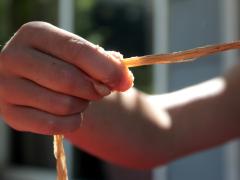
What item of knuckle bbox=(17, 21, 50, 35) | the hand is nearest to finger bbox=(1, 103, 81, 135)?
the hand

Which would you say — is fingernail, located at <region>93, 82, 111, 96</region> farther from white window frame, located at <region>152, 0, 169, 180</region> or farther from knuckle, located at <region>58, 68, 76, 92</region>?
white window frame, located at <region>152, 0, 169, 180</region>

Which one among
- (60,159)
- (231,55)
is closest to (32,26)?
(60,159)

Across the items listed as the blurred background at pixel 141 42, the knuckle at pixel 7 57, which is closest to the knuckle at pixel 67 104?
the knuckle at pixel 7 57

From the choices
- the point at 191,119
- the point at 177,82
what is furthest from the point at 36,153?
the point at 191,119

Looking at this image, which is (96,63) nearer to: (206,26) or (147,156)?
(147,156)

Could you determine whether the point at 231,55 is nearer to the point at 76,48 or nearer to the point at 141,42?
the point at 141,42

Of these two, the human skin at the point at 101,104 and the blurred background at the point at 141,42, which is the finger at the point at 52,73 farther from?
the blurred background at the point at 141,42
